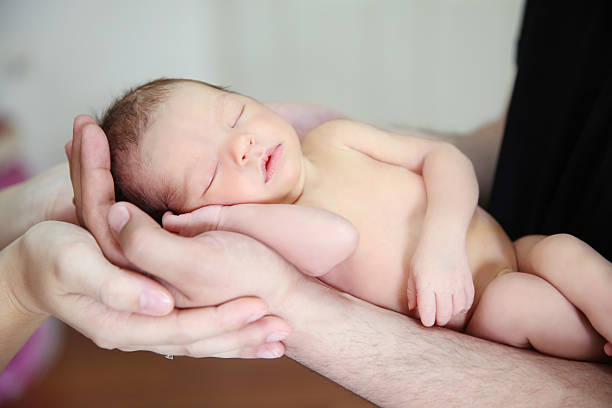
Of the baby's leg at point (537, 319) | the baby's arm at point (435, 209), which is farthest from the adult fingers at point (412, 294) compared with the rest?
the baby's leg at point (537, 319)

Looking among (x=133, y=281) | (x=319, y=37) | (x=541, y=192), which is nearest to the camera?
(x=133, y=281)

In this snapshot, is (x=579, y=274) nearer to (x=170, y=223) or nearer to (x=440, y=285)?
(x=440, y=285)

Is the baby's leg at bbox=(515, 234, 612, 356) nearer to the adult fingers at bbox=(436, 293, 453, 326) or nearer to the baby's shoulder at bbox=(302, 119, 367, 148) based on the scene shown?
the adult fingers at bbox=(436, 293, 453, 326)

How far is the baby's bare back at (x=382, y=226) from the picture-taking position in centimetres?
103

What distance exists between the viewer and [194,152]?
97 centimetres

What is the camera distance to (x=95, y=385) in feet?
7.59

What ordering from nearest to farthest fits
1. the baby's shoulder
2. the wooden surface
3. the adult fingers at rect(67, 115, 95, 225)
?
the adult fingers at rect(67, 115, 95, 225) < the baby's shoulder < the wooden surface

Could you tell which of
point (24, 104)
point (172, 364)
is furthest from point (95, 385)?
point (24, 104)

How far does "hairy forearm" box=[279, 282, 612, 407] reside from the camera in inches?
34.0

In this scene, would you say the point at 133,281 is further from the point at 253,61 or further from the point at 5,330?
the point at 253,61

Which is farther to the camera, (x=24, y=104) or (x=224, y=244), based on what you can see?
(x=24, y=104)

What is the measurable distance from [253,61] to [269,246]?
6.92 ft

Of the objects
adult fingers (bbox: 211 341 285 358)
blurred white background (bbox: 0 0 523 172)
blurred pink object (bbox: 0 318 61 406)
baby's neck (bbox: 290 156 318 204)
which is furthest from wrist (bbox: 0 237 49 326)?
blurred white background (bbox: 0 0 523 172)

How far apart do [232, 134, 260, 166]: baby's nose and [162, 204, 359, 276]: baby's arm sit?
0.30 ft
